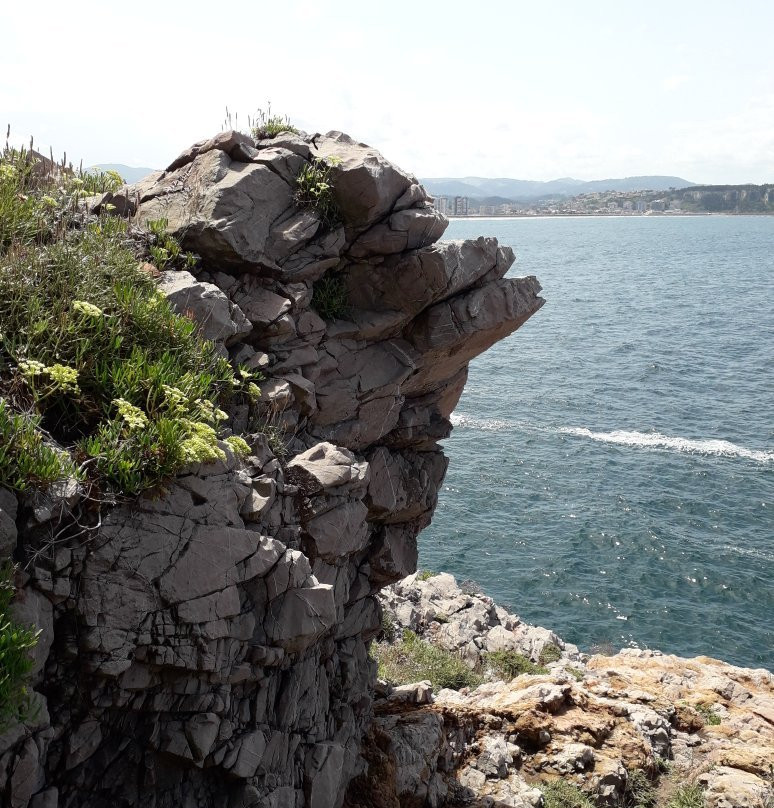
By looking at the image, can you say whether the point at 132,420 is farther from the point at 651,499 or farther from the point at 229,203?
the point at 651,499

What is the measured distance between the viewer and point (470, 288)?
14.9 meters

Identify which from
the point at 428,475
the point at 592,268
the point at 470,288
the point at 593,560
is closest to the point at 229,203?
the point at 470,288

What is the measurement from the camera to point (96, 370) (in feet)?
29.5

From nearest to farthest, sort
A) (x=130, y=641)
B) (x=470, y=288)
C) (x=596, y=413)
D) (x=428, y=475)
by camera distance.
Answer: (x=130, y=641)
(x=470, y=288)
(x=428, y=475)
(x=596, y=413)

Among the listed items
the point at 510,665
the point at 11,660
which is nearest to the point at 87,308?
the point at 11,660

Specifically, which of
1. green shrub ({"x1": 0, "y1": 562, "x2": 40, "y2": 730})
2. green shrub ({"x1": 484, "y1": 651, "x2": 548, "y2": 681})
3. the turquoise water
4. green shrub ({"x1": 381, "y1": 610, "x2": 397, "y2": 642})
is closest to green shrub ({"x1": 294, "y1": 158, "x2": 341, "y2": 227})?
green shrub ({"x1": 0, "y1": 562, "x2": 40, "y2": 730})

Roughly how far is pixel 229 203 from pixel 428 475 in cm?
690

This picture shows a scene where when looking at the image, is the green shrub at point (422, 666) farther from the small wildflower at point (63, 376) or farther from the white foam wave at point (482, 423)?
the white foam wave at point (482, 423)

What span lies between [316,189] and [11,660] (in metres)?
9.04

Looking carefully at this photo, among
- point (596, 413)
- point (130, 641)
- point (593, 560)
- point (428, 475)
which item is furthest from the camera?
point (596, 413)

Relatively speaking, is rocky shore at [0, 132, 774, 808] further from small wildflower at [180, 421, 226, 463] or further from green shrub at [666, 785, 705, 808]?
small wildflower at [180, 421, 226, 463]

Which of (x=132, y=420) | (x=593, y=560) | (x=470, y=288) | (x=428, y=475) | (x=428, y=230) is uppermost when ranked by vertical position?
(x=428, y=230)

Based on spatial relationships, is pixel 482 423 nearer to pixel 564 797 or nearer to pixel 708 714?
pixel 708 714

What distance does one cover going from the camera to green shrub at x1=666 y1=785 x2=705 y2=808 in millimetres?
13359
